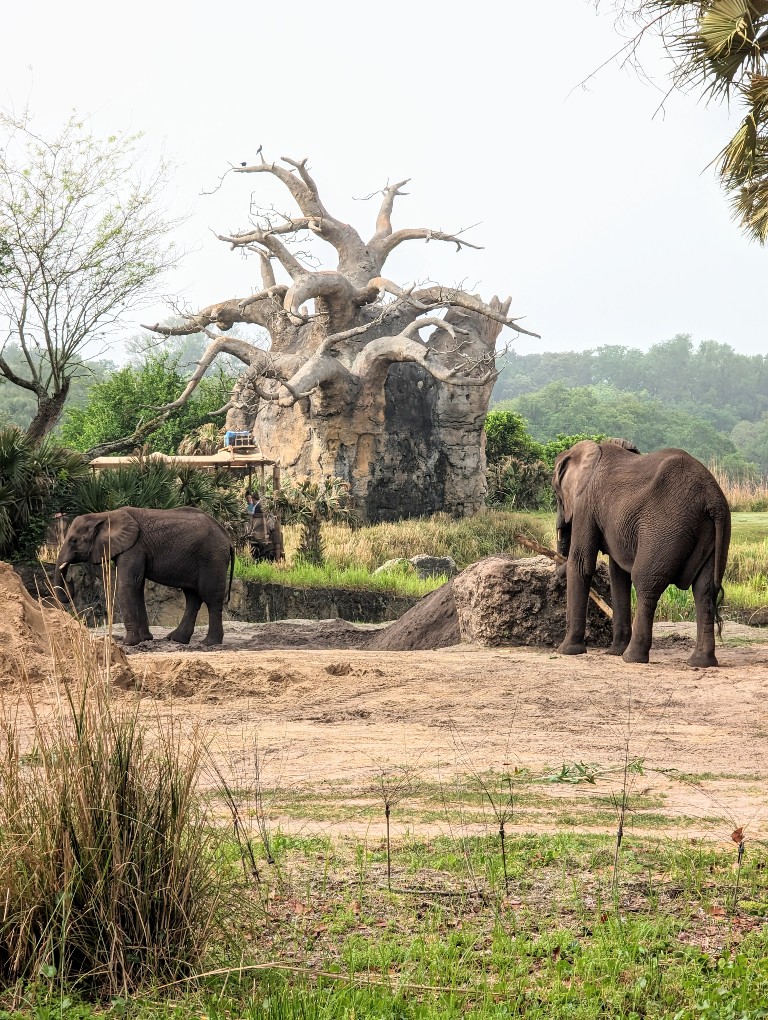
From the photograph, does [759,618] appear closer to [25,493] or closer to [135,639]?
[135,639]

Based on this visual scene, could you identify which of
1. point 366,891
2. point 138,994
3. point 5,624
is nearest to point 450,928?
point 366,891

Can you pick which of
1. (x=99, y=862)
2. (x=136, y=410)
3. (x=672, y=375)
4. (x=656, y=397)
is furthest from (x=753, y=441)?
(x=99, y=862)

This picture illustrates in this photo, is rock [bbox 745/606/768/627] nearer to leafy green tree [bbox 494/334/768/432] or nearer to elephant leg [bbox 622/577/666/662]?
elephant leg [bbox 622/577/666/662]

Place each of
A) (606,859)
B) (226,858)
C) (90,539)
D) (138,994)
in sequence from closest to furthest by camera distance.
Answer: (138,994), (226,858), (606,859), (90,539)

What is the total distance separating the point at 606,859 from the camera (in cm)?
539

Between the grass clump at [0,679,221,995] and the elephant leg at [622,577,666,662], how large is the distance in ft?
27.2

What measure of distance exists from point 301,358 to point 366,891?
29029mm

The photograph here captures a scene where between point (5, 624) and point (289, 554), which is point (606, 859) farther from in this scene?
point (289, 554)

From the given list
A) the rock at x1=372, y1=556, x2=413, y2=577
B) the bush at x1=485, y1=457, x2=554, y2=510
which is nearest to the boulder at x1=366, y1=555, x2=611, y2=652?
the rock at x1=372, y1=556, x2=413, y2=577

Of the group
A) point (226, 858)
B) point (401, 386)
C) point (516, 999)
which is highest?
point (401, 386)

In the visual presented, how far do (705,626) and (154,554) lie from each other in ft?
21.0

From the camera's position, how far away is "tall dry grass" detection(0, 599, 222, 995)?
4.07 m

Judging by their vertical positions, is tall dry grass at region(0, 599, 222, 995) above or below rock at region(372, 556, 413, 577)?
above

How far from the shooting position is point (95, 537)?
587 inches
